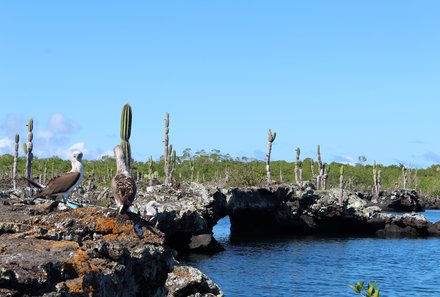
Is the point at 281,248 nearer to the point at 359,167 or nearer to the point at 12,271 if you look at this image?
the point at 12,271

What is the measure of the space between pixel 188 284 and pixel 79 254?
8.46m

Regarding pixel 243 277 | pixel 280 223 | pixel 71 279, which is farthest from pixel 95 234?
pixel 280 223

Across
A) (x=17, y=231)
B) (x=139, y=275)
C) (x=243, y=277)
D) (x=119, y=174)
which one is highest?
(x=119, y=174)

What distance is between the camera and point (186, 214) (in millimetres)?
37500

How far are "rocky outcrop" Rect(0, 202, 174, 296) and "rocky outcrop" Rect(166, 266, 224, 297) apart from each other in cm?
538

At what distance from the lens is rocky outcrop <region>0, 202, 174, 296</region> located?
25.9 feet

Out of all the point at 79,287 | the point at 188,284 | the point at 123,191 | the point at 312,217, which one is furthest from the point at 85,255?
the point at 312,217

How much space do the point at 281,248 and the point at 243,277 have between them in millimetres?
13341

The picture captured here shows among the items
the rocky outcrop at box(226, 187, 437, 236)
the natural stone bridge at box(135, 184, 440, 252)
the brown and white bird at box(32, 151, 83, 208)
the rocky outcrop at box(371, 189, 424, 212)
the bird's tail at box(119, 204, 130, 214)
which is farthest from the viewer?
the rocky outcrop at box(371, 189, 424, 212)

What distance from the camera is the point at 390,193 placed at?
9169cm

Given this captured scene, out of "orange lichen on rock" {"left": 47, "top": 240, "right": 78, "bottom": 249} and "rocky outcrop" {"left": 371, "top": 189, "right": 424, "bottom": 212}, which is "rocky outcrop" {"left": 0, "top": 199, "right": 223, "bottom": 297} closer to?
"orange lichen on rock" {"left": 47, "top": 240, "right": 78, "bottom": 249}

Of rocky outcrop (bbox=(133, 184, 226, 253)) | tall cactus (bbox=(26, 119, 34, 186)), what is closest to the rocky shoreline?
rocky outcrop (bbox=(133, 184, 226, 253))

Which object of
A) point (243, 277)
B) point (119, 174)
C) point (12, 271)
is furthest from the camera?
point (243, 277)

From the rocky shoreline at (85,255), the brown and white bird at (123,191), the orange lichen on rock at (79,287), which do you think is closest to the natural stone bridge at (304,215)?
the rocky shoreline at (85,255)
